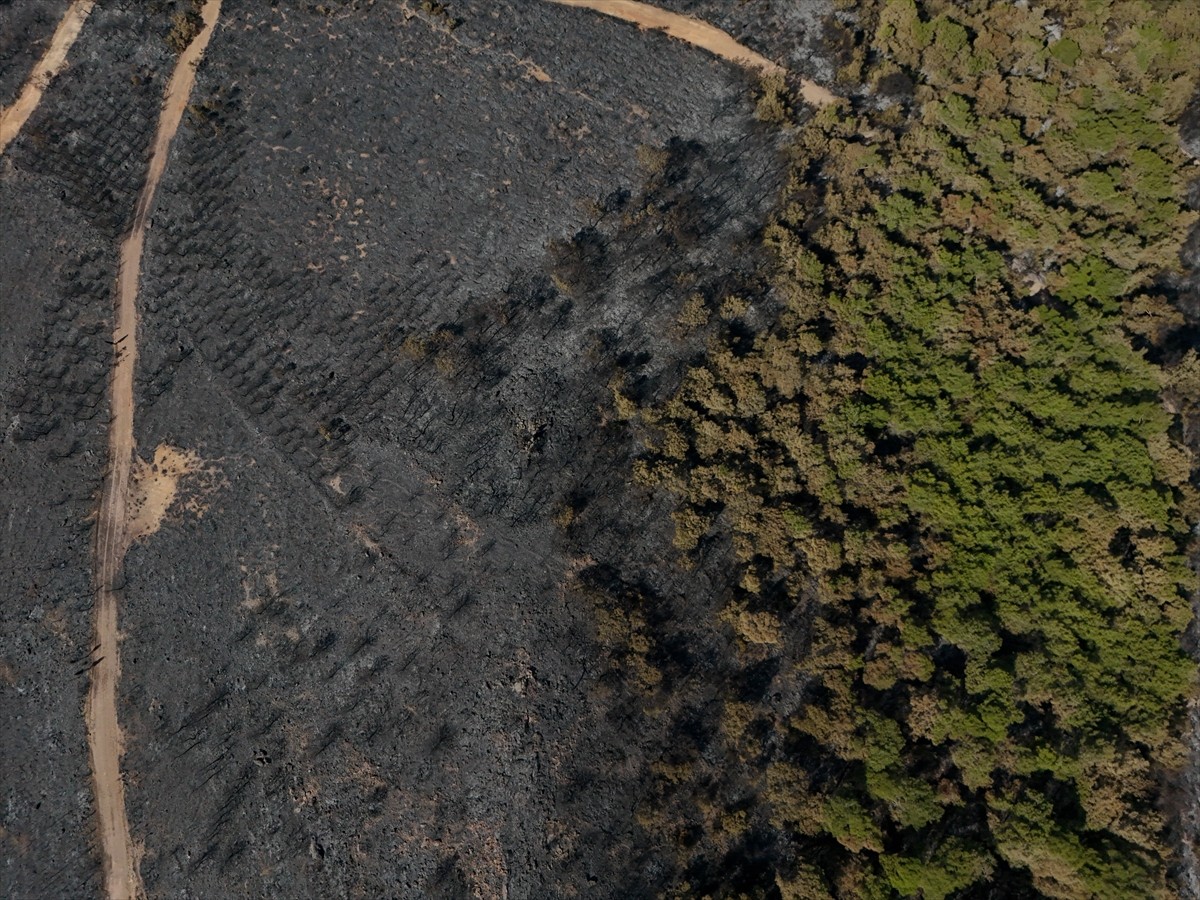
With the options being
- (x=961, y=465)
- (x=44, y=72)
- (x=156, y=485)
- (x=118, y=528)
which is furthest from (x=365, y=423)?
(x=961, y=465)

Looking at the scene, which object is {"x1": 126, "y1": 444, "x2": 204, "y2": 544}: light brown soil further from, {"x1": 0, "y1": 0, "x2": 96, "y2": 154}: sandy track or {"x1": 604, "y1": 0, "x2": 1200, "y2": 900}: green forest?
{"x1": 604, "y1": 0, "x2": 1200, "y2": 900}: green forest

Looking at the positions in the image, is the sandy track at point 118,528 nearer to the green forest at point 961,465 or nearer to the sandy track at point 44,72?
the sandy track at point 44,72

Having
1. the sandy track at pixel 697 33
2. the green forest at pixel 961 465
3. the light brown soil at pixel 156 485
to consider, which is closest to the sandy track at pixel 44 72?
the light brown soil at pixel 156 485

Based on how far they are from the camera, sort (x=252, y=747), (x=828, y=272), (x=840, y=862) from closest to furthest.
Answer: (x=840, y=862)
(x=252, y=747)
(x=828, y=272)

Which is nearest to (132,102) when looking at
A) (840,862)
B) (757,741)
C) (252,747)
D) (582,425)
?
(582,425)

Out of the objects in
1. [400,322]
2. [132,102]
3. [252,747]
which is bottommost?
[252,747]

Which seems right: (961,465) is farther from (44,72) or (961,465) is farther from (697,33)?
(44,72)

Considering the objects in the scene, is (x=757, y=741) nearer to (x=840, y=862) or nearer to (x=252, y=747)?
(x=840, y=862)
